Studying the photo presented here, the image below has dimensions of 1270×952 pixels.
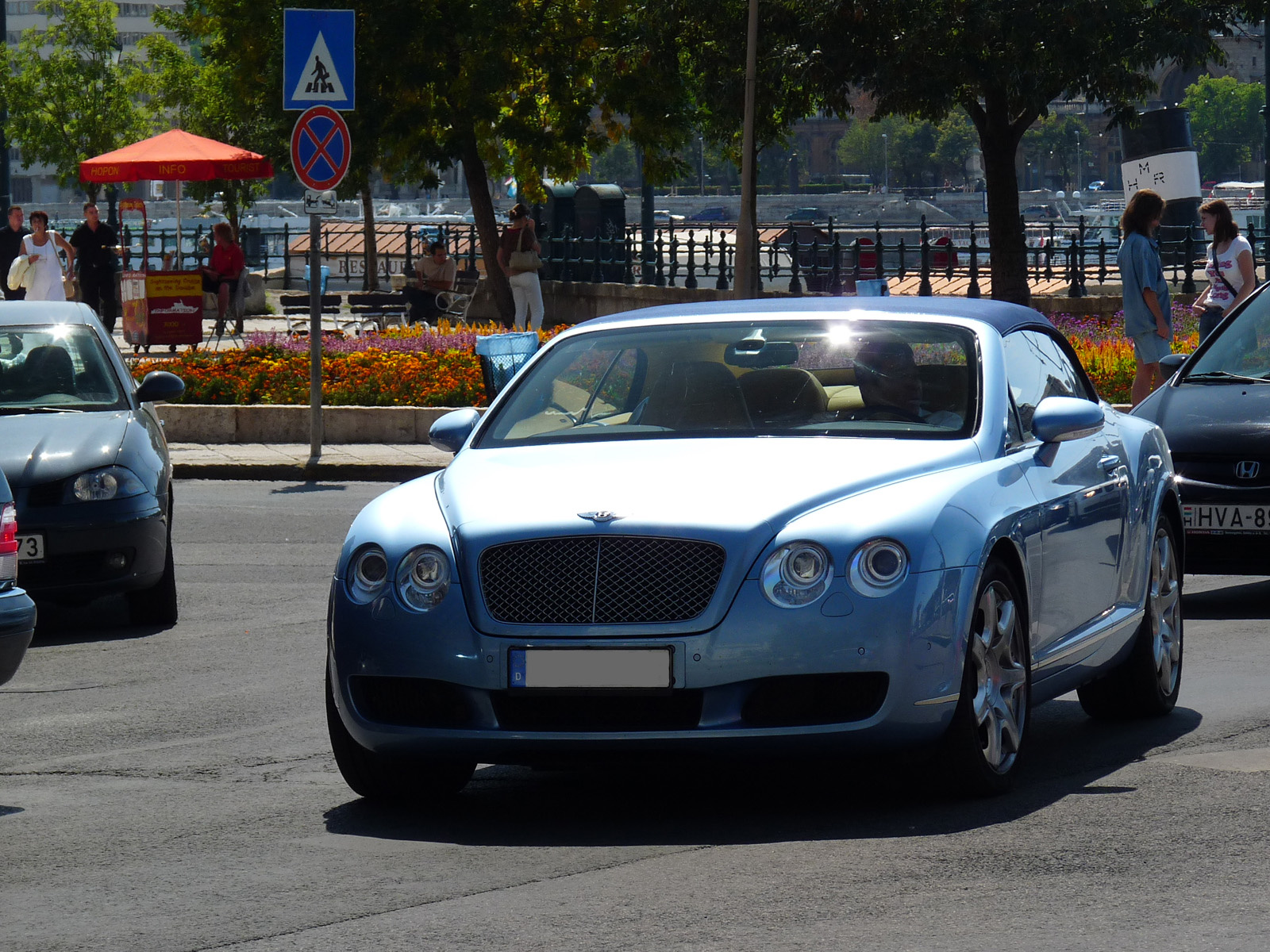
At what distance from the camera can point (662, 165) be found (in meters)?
31.0

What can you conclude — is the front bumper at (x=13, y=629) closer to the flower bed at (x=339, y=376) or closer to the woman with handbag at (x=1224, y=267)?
the woman with handbag at (x=1224, y=267)

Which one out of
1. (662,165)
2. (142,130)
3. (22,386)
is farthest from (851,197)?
(22,386)

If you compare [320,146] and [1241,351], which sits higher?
[320,146]

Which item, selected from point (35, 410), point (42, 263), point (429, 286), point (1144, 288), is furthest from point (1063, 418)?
point (429, 286)

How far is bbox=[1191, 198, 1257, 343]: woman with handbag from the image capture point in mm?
15688

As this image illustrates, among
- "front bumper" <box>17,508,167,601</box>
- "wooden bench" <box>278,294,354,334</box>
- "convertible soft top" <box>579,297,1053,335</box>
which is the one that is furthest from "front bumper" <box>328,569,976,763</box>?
"wooden bench" <box>278,294,354,334</box>

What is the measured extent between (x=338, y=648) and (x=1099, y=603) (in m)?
2.40

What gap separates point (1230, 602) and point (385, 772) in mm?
5549

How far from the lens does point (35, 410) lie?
10.3 metres

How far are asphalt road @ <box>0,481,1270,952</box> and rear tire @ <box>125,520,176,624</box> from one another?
1.81m

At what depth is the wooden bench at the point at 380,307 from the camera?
96.4 feet

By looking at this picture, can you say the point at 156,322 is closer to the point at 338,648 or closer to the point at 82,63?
the point at 338,648

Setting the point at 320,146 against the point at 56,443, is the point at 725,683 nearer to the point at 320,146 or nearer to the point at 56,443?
the point at 56,443

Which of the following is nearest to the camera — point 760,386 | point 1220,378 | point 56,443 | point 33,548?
point 760,386
